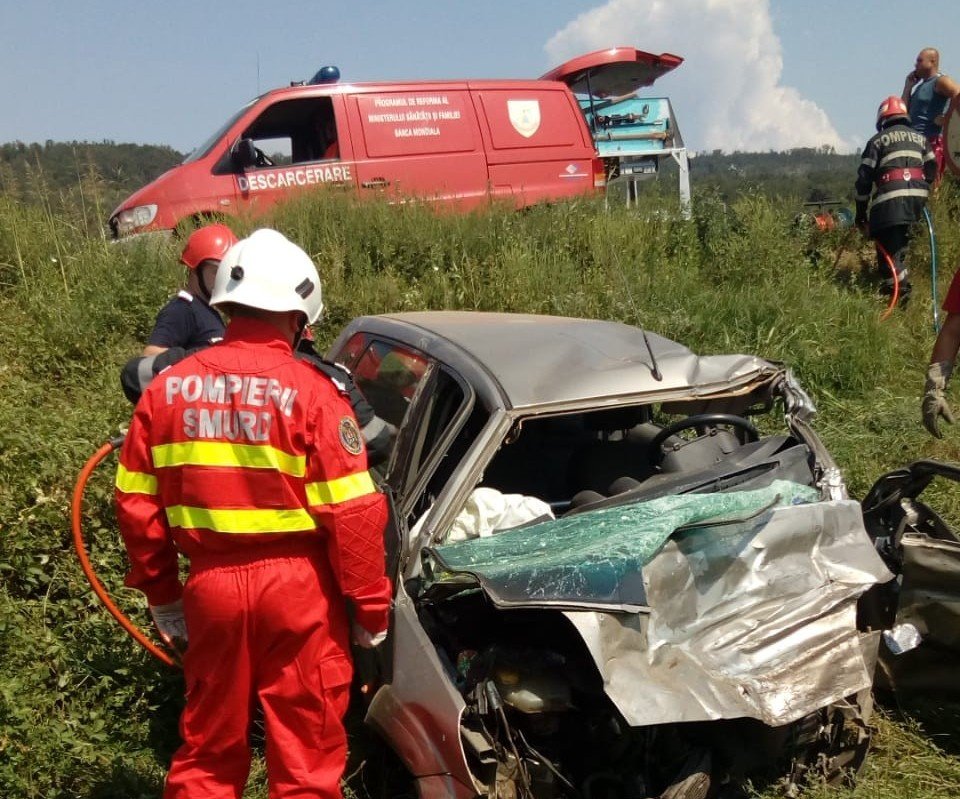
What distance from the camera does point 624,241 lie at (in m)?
8.35

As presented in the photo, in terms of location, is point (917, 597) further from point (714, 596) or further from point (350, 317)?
point (350, 317)

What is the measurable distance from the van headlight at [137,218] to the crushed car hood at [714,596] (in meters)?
6.25

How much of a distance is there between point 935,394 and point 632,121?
28.9 ft

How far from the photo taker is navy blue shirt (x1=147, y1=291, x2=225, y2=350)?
4.18 m

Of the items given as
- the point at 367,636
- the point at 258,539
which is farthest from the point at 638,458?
the point at 258,539

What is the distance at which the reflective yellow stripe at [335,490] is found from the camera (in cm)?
240

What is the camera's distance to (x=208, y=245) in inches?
164

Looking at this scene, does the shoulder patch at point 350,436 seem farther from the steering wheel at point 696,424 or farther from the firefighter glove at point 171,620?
the steering wheel at point 696,424

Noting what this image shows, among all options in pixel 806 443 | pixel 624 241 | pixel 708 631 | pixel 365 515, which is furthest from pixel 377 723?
pixel 624 241

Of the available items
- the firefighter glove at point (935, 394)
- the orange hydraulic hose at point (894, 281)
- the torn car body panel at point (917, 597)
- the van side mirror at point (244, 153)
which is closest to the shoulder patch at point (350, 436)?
the torn car body panel at point (917, 597)

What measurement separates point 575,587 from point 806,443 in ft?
4.60

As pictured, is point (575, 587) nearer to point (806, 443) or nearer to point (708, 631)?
point (708, 631)

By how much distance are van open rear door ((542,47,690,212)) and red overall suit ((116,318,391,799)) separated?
33.6ft

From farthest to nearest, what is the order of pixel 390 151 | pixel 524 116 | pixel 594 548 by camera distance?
1. pixel 524 116
2. pixel 390 151
3. pixel 594 548
